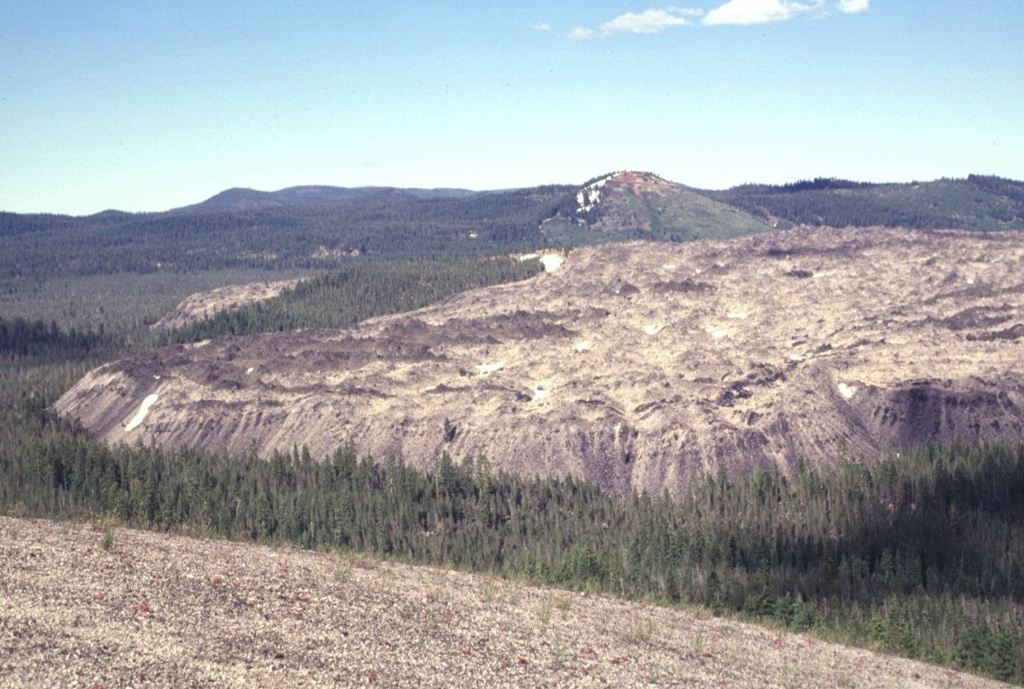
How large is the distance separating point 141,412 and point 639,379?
6014cm

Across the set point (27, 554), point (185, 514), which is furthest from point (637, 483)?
point (27, 554)

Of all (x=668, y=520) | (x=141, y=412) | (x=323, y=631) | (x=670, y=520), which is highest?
(x=323, y=631)

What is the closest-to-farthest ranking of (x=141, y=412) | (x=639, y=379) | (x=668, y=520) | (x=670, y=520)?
1. (x=668, y=520)
2. (x=670, y=520)
3. (x=639, y=379)
4. (x=141, y=412)

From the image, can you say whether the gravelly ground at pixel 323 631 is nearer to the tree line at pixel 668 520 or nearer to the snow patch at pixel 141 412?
the tree line at pixel 668 520

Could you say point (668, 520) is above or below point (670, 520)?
above

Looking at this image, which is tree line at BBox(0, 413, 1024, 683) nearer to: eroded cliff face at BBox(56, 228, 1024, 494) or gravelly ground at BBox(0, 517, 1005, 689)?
eroded cliff face at BBox(56, 228, 1024, 494)

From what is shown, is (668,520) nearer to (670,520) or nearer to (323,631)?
(670,520)

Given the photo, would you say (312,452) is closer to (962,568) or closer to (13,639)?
(962,568)

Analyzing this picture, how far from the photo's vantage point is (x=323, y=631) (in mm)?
46062

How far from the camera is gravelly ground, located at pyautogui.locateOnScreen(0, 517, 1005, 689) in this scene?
136 feet

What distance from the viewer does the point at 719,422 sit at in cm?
13238

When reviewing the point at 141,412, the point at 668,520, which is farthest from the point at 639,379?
the point at 141,412

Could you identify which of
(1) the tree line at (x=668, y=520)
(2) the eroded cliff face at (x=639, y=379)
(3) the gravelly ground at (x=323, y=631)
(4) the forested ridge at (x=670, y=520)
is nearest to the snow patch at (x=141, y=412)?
(2) the eroded cliff face at (x=639, y=379)

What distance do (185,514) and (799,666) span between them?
6415cm
